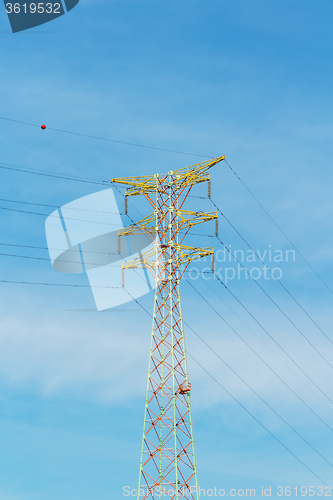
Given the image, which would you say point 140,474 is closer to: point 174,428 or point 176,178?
point 174,428

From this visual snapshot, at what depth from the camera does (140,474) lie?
201 ft

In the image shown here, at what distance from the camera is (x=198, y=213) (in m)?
67.4

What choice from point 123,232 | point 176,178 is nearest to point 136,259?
point 123,232

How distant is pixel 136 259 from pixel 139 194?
18.9 ft

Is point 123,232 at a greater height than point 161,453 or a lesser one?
greater

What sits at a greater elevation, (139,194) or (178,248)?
(139,194)

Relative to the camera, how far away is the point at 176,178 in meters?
68.3

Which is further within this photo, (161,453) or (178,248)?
(178,248)

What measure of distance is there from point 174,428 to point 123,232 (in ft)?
56.6

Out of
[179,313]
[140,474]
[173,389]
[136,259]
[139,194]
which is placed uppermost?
[139,194]

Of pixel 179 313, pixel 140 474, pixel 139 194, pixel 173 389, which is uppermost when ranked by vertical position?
pixel 139 194

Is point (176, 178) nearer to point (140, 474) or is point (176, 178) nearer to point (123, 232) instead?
point (123, 232)

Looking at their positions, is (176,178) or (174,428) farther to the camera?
(176,178)

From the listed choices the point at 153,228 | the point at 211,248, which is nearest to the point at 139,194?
the point at 153,228
